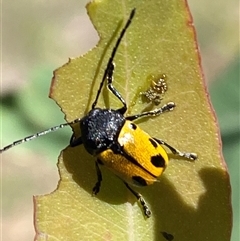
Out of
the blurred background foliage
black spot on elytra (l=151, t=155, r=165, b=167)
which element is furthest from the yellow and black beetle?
the blurred background foliage

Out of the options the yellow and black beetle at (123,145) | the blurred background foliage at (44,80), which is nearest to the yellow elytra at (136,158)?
the yellow and black beetle at (123,145)

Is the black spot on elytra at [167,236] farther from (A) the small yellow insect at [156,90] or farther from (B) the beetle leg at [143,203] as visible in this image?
(A) the small yellow insect at [156,90]

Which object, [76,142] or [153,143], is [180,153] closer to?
[153,143]

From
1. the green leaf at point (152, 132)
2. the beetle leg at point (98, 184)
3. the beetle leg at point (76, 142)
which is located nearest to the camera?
the green leaf at point (152, 132)

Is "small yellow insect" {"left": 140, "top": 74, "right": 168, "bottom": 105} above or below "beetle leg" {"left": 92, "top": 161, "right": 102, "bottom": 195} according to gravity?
above

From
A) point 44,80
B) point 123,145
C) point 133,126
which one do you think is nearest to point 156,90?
point 133,126

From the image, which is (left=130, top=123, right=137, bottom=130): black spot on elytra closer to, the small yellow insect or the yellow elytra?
the yellow elytra
